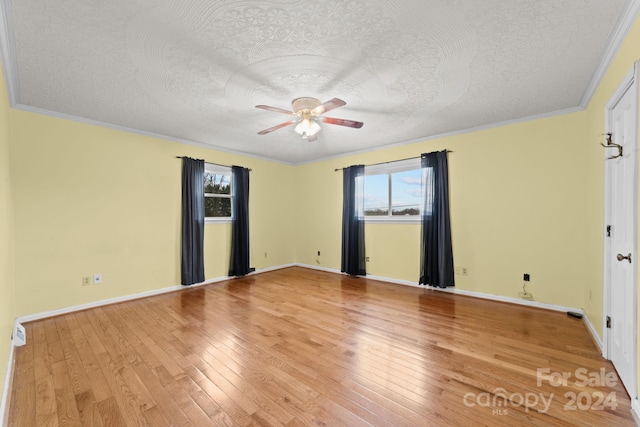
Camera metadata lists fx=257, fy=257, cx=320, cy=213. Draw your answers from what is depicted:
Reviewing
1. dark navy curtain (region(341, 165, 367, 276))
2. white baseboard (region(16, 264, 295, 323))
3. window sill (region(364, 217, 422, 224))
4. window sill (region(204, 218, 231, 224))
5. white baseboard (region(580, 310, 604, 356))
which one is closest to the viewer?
white baseboard (region(580, 310, 604, 356))

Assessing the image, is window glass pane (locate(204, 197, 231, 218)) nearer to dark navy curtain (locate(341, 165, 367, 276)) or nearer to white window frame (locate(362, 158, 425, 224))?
dark navy curtain (locate(341, 165, 367, 276))

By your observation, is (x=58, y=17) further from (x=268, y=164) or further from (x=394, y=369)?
(x=268, y=164)

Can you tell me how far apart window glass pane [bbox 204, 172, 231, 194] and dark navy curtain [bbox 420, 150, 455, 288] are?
3592 mm

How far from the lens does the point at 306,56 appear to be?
80.5 inches

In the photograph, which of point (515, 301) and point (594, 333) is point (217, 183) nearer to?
point (515, 301)

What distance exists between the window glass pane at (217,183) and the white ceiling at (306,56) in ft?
A: 4.95

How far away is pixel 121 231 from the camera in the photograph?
365 cm

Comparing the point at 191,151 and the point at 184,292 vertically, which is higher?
the point at 191,151

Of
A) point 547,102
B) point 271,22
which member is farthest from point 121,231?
point 547,102

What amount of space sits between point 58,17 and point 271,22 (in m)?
1.35

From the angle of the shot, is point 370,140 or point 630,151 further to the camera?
point 370,140

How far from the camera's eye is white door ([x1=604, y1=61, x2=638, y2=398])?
167 centimetres

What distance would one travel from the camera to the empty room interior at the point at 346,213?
1.67 meters

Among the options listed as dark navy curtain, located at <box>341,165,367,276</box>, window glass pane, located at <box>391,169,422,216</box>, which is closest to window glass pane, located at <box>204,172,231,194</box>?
dark navy curtain, located at <box>341,165,367,276</box>
